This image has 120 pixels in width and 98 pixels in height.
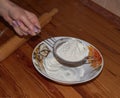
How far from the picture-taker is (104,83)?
0.80m

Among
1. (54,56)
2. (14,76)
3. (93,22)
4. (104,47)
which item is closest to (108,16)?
(93,22)

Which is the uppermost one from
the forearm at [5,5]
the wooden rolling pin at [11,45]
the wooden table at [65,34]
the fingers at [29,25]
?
the forearm at [5,5]

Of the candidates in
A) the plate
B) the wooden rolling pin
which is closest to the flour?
the plate

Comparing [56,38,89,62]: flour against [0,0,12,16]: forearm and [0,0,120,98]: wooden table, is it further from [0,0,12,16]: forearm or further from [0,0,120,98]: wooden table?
[0,0,12,16]: forearm

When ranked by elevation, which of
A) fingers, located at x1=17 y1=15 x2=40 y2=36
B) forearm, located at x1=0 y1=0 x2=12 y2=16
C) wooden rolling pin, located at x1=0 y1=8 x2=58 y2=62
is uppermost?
forearm, located at x1=0 y1=0 x2=12 y2=16

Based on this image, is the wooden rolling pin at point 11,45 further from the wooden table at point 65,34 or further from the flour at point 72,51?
the flour at point 72,51

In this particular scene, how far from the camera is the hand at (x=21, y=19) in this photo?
81 cm

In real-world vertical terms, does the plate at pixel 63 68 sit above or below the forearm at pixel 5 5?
below

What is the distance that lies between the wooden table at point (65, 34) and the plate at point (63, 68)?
3cm

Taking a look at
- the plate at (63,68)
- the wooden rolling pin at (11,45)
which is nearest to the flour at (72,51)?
the plate at (63,68)

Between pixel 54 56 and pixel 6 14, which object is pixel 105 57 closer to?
pixel 54 56

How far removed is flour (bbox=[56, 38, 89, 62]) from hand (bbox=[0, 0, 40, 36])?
101mm

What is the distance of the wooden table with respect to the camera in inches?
30.0

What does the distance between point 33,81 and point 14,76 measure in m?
0.06
